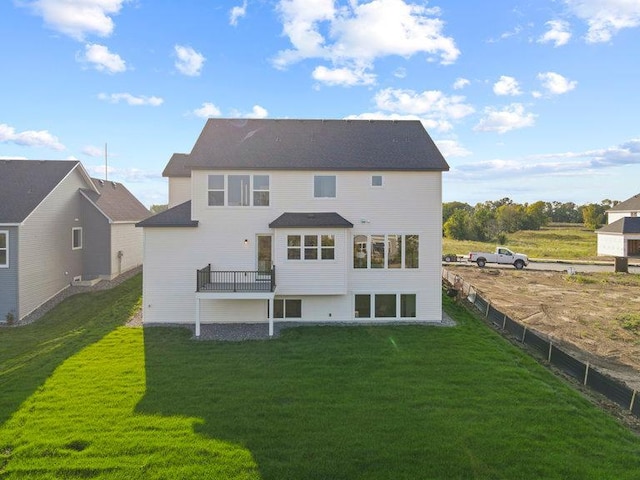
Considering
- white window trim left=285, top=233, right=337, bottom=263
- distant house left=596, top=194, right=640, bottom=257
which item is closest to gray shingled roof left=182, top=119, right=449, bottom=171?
white window trim left=285, top=233, right=337, bottom=263

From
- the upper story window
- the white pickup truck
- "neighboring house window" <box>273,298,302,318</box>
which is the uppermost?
the upper story window

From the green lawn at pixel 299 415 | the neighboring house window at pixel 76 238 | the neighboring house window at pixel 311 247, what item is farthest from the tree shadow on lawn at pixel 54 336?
the neighboring house window at pixel 311 247

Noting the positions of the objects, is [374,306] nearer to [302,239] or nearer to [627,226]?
[302,239]

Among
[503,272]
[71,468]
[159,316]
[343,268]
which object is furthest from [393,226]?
[503,272]

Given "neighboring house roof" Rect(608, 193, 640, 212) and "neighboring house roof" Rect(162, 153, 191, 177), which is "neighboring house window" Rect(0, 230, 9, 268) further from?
"neighboring house roof" Rect(608, 193, 640, 212)

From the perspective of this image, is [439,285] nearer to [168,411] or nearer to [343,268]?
[343,268]

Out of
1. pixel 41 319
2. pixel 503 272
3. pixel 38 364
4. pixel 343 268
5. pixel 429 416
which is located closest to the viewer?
pixel 429 416

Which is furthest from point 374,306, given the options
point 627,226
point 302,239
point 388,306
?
point 627,226
